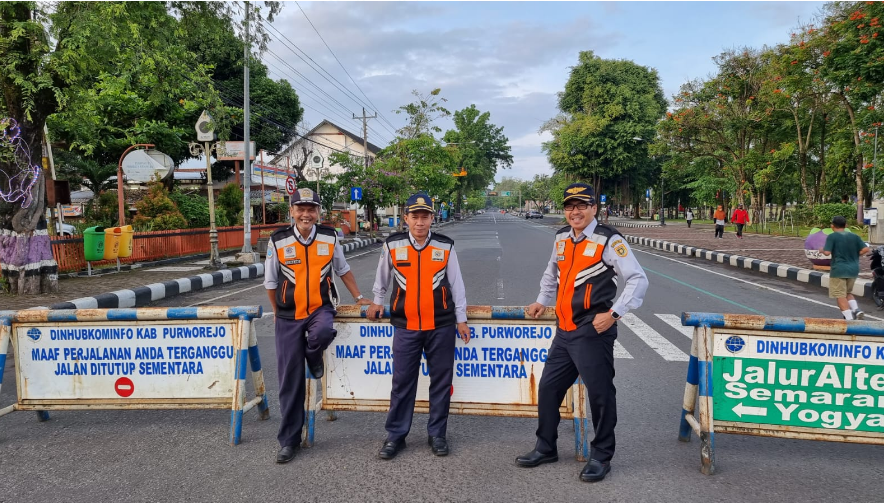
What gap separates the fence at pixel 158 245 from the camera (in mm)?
11789

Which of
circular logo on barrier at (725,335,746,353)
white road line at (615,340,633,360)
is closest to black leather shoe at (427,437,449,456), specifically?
circular logo on barrier at (725,335,746,353)

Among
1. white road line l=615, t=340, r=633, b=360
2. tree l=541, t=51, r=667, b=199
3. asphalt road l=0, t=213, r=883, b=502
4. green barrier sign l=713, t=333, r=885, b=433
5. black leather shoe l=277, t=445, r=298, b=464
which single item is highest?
tree l=541, t=51, r=667, b=199

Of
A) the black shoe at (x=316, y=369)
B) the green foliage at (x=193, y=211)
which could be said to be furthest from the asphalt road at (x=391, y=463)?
the green foliage at (x=193, y=211)

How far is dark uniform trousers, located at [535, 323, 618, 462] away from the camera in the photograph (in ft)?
10.2

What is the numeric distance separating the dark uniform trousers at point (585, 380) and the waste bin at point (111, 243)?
1171cm

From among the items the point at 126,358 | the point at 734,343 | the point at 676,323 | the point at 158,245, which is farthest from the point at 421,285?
the point at 158,245

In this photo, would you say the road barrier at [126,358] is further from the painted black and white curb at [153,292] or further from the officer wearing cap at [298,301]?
the painted black and white curb at [153,292]

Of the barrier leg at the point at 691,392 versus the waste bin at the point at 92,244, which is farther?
A: the waste bin at the point at 92,244

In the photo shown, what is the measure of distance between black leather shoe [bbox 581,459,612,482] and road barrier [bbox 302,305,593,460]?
54 cm

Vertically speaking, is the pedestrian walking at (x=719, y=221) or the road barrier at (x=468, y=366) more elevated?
the pedestrian walking at (x=719, y=221)

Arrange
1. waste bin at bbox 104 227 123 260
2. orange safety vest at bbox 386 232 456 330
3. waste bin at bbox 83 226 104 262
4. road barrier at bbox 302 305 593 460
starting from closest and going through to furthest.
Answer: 1. orange safety vest at bbox 386 232 456 330
2. road barrier at bbox 302 305 593 460
3. waste bin at bbox 83 226 104 262
4. waste bin at bbox 104 227 123 260

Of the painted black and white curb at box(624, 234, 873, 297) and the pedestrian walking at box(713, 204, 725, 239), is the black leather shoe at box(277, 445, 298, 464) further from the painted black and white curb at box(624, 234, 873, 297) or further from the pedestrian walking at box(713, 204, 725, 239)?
the pedestrian walking at box(713, 204, 725, 239)

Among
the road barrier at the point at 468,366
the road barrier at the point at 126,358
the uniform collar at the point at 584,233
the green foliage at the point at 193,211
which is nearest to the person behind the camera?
the uniform collar at the point at 584,233

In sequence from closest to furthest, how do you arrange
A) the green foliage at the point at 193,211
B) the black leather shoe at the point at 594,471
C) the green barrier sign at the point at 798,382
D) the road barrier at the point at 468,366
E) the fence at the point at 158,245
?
the black leather shoe at the point at 594,471 < the green barrier sign at the point at 798,382 < the road barrier at the point at 468,366 < the fence at the point at 158,245 < the green foliage at the point at 193,211
